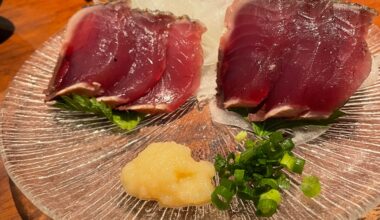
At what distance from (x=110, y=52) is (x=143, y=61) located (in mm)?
175

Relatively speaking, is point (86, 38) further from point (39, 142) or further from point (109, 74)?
point (39, 142)

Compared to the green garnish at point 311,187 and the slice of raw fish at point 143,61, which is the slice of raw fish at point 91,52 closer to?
→ the slice of raw fish at point 143,61

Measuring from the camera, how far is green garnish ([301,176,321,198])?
1901mm

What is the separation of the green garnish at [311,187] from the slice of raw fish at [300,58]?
1.38 feet

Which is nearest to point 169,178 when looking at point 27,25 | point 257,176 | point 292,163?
point 257,176

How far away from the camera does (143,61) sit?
2.42 metres

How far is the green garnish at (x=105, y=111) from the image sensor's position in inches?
94.8

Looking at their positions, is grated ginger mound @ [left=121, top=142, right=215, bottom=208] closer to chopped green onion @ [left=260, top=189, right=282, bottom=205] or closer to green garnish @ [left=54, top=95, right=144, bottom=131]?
chopped green onion @ [left=260, top=189, right=282, bottom=205]

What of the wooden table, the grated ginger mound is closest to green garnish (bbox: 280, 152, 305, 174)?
the grated ginger mound

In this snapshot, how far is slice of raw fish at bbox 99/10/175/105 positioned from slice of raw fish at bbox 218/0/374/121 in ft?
1.32

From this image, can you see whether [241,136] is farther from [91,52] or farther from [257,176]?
[91,52]

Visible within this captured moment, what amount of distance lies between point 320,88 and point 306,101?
89 mm

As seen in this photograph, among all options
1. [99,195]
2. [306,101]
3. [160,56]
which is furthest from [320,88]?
[99,195]

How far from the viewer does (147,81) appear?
241 cm
